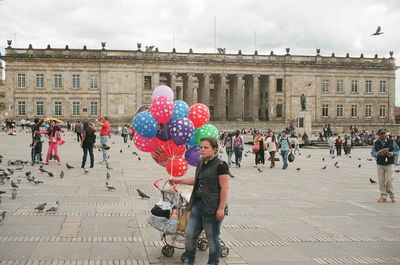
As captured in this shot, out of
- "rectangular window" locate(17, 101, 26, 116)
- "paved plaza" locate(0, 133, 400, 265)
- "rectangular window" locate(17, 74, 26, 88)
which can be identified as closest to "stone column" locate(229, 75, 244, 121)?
"rectangular window" locate(17, 101, 26, 116)

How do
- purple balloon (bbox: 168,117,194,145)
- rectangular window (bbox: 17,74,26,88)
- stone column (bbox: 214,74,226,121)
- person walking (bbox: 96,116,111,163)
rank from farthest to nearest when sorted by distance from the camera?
1. stone column (bbox: 214,74,226,121)
2. rectangular window (bbox: 17,74,26,88)
3. person walking (bbox: 96,116,111,163)
4. purple balloon (bbox: 168,117,194,145)

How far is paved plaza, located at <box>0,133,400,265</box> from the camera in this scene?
6949mm

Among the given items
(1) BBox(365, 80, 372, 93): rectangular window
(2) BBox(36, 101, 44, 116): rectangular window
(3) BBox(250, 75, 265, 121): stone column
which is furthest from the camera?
(1) BBox(365, 80, 372, 93): rectangular window

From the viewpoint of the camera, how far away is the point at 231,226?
29.3ft

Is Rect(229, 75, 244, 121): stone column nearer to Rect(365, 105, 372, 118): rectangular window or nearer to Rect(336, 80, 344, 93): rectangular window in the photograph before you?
Rect(336, 80, 344, 93): rectangular window

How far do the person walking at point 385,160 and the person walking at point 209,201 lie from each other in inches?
280

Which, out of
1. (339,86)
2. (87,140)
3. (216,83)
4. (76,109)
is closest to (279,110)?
(339,86)

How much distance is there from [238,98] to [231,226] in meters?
60.2

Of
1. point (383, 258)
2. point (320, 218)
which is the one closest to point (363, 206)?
point (320, 218)

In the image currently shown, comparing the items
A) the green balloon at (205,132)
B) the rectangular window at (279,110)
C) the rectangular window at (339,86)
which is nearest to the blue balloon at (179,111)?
the green balloon at (205,132)

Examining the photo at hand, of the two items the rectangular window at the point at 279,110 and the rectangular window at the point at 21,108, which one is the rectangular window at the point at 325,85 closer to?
the rectangular window at the point at 279,110

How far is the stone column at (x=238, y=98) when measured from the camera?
67938mm

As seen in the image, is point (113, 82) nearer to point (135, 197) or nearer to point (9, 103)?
point (9, 103)

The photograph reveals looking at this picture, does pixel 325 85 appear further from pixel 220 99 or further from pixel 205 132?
Result: pixel 205 132
